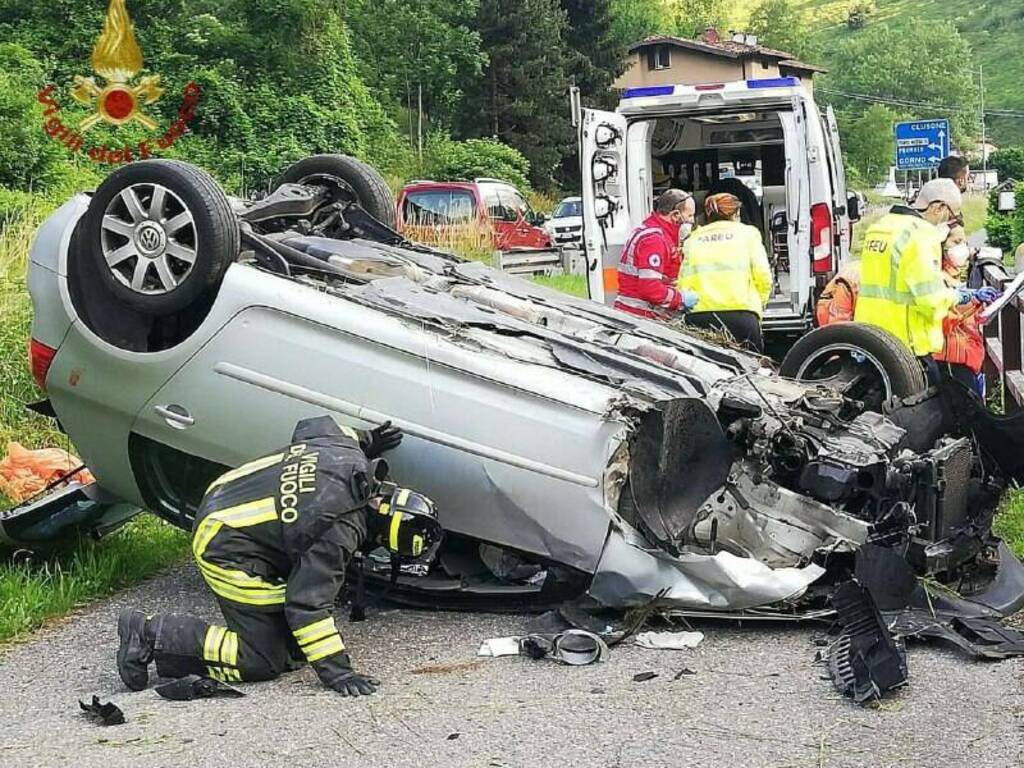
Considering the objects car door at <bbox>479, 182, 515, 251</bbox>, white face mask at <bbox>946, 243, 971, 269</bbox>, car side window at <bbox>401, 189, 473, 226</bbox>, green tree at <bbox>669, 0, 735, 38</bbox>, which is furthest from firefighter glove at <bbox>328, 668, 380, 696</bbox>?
green tree at <bbox>669, 0, 735, 38</bbox>

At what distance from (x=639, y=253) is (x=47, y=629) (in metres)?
4.17

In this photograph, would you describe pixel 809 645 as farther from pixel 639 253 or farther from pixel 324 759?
pixel 639 253

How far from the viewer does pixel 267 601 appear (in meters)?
4.41

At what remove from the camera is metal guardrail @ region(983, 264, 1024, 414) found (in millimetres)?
7547

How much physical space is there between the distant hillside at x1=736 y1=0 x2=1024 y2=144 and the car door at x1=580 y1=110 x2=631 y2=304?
316 ft

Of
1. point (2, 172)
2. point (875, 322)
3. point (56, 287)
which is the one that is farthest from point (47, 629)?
point (2, 172)

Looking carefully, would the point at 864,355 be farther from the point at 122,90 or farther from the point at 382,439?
the point at 122,90

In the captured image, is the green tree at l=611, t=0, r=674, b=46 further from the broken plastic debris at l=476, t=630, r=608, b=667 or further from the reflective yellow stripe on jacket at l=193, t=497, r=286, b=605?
the reflective yellow stripe on jacket at l=193, t=497, r=286, b=605

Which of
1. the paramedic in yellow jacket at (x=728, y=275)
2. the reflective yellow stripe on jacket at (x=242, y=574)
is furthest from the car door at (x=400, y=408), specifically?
the paramedic in yellow jacket at (x=728, y=275)

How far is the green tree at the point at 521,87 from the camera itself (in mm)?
41812

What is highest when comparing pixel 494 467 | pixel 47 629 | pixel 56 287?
pixel 56 287

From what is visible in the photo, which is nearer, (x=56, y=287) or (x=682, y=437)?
(x=682, y=437)

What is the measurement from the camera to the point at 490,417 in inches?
187

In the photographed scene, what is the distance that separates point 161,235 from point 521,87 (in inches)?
1492
